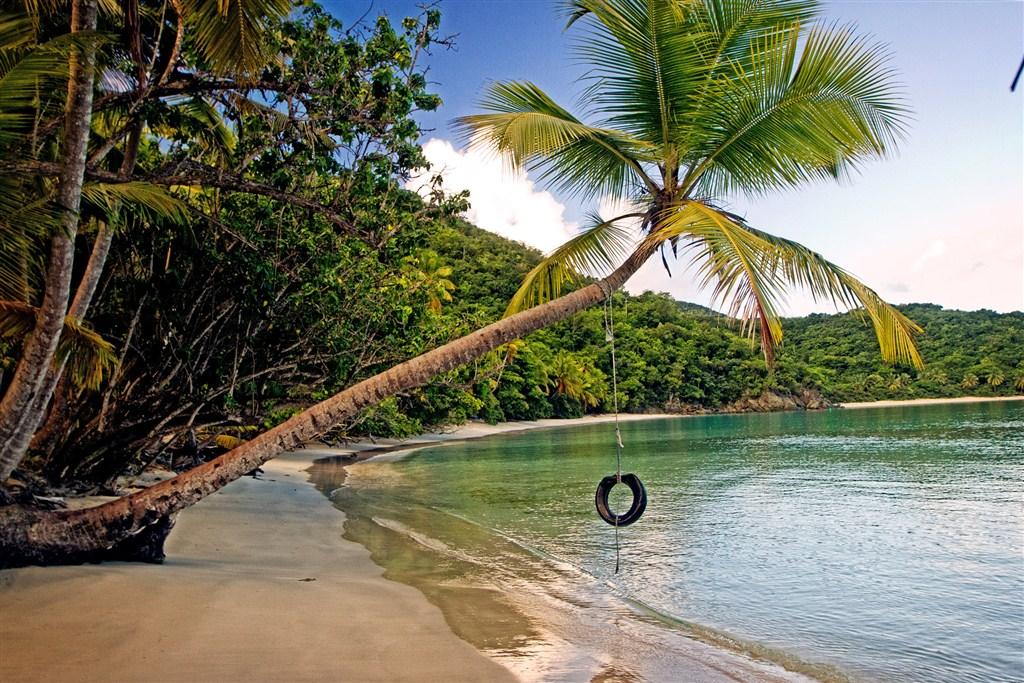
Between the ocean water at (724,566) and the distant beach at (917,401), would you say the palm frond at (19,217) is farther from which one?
the distant beach at (917,401)

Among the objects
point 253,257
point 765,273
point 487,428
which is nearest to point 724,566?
point 765,273

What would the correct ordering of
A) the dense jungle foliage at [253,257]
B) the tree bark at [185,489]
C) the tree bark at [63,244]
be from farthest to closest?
the dense jungle foliage at [253,257] < the tree bark at [185,489] < the tree bark at [63,244]

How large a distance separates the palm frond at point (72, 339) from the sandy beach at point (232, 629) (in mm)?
1567

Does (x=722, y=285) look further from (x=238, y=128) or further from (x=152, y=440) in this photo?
(x=152, y=440)

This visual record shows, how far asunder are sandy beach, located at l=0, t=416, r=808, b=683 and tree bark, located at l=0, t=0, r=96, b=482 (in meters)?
1.27

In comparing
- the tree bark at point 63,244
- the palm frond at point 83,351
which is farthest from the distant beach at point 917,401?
the tree bark at point 63,244

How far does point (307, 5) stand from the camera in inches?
233

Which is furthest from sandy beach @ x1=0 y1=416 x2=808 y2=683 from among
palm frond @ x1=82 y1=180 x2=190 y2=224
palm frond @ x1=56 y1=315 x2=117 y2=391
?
palm frond @ x1=82 y1=180 x2=190 y2=224

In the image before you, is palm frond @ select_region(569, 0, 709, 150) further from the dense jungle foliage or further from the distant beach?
the distant beach

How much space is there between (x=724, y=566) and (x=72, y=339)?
704cm

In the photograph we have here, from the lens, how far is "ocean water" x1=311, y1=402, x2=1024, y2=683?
505 cm

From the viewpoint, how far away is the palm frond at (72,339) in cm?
506

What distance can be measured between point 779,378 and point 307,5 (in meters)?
73.1

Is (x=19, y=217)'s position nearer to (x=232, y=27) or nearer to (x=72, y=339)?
(x=72, y=339)
